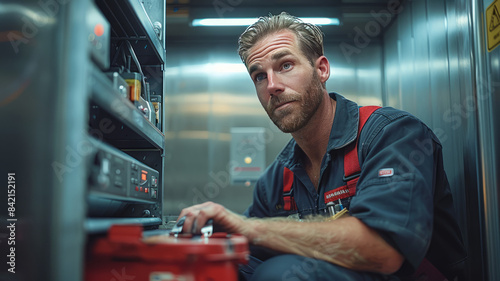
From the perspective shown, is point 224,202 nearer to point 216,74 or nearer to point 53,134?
point 216,74

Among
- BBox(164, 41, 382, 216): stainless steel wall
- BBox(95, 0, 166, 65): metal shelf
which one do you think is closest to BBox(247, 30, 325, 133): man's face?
BBox(95, 0, 166, 65): metal shelf

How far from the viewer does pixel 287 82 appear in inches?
69.4

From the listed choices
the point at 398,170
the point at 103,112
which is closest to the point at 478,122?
the point at 398,170

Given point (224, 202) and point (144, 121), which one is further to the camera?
point (224, 202)

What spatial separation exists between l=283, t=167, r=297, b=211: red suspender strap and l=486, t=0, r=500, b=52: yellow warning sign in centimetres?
98

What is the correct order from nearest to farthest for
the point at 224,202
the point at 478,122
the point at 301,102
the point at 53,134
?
the point at 53,134 < the point at 478,122 < the point at 301,102 < the point at 224,202

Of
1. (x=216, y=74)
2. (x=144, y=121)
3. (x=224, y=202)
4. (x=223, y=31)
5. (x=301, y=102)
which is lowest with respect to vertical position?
(x=224, y=202)

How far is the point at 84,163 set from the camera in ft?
2.62

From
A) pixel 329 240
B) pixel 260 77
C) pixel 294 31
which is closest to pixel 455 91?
pixel 294 31

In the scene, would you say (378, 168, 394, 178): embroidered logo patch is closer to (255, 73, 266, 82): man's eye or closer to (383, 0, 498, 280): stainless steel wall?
(383, 0, 498, 280): stainless steel wall

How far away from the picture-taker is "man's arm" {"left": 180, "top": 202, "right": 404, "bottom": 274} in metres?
1.20

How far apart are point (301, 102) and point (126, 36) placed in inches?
29.8

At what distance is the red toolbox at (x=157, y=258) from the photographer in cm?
81

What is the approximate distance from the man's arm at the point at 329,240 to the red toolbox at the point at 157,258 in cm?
31
